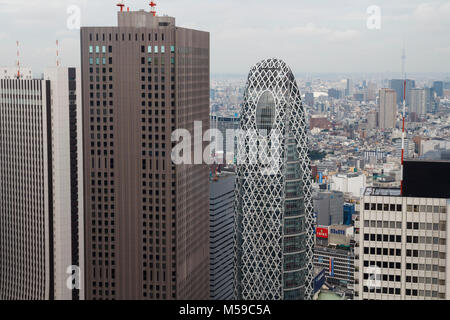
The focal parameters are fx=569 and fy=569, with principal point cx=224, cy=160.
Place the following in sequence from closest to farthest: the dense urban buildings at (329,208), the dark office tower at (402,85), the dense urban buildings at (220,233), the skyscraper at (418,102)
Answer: the dark office tower at (402,85) → the skyscraper at (418,102) → the dense urban buildings at (220,233) → the dense urban buildings at (329,208)

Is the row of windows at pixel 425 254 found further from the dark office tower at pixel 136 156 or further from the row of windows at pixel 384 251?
the dark office tower at pixel 136 156

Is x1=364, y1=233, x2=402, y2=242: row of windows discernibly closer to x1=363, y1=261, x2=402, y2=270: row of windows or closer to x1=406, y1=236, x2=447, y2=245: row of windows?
x1=406, y1=236, x2=447, y2=245: row of windows

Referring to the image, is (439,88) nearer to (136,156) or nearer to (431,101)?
(431,101)

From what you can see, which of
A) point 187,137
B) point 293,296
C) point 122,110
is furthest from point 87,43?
point 293,296

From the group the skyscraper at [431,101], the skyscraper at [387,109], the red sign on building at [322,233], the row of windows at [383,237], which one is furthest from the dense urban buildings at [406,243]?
the red sign on building at [322,233]

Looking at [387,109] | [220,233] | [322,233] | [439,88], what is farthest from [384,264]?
[322,233]
